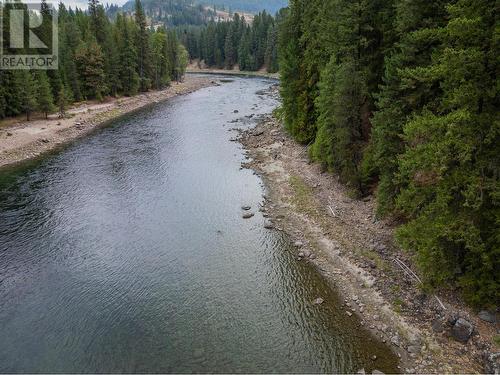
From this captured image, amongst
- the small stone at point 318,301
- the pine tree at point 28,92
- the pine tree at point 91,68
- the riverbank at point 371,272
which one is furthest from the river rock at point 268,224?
the pine tree at point 91,68

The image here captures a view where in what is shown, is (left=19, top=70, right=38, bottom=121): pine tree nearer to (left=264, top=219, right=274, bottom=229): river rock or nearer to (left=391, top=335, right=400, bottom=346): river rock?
(left=264, top=219, right=274, bottom=229): river rock

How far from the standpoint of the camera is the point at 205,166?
1561 inches

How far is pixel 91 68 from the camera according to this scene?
68125 mm

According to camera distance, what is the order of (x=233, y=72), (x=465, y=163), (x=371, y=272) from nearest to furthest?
(x=465, y=163) < (x=371, y=272) < (x=233, y=72)

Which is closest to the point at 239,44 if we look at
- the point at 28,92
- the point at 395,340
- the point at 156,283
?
the point at 28,92

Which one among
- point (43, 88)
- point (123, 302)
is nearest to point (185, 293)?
point (123, 302)

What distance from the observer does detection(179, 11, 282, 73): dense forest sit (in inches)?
5261

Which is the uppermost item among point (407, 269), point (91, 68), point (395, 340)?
point (91, 68)

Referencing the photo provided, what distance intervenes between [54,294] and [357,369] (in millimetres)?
15868

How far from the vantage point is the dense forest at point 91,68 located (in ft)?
172

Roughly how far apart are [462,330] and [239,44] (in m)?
144

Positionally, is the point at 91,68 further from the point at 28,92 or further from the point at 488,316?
the point at 488,316

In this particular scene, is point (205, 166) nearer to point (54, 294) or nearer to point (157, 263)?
point (157, 263)

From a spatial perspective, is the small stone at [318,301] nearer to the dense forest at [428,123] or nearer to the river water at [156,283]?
the river water at [156,283]
